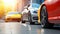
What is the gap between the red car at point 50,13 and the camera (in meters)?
6.21

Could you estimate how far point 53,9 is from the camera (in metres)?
6.43

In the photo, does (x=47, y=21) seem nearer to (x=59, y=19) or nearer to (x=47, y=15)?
(x=47, y=15)

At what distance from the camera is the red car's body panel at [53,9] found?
6.15 metres

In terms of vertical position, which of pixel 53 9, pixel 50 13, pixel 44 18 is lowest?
pixel 44 18

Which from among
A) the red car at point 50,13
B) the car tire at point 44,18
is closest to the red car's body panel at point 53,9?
the red car at point 50,13

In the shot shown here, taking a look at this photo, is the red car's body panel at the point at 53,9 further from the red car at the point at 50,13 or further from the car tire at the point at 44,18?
the car tire at the point at 44,18

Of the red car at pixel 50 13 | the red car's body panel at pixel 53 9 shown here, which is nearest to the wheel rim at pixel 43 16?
the red car at pixel 50 13

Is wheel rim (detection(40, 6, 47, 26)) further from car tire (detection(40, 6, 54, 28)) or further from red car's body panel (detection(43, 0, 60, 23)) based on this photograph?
red car's body panel (detection(43, 0, 60, 23))

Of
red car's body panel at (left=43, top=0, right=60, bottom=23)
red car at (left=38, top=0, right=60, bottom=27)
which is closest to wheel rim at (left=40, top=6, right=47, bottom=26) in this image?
red car at (left=38, top=0, right=60, bottom=27)

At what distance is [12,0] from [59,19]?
67.1 ft

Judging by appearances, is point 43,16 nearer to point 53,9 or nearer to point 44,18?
point 44,18

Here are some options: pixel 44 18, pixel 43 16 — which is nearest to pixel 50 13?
pixel 44 18

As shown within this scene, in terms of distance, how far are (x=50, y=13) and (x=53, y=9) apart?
257 mm

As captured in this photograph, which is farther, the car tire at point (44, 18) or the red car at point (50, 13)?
the car tire at point (44, 18)
